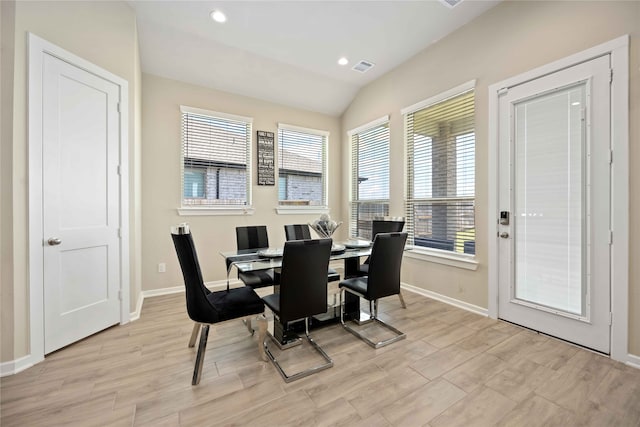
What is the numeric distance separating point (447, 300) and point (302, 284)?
7.39 feet

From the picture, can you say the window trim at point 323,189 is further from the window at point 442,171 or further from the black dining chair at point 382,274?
the black dining chair at point 382,274

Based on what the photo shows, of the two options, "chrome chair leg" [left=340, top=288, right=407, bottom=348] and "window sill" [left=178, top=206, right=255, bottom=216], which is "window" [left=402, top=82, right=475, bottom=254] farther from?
"window sill" [left=178, top=206, right=255, bottom=216]

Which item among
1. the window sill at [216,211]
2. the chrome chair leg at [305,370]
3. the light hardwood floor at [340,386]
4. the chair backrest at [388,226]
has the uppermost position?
the window sill at [216,211]

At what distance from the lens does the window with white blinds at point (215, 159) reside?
151 inches

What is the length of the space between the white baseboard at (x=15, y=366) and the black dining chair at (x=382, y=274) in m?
2.55

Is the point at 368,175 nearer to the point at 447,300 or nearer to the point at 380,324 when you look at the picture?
the point at 447,300

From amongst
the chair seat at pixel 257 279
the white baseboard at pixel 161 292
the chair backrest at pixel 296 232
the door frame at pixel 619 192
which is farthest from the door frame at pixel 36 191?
the door frame at pixel 619 192

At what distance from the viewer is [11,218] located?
6.39 ft

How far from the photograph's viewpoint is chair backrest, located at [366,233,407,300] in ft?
7.59

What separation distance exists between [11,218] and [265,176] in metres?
2.86

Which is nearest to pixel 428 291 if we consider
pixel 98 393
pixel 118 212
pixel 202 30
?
pixel 98 393

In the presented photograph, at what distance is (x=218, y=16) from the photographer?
2910mm

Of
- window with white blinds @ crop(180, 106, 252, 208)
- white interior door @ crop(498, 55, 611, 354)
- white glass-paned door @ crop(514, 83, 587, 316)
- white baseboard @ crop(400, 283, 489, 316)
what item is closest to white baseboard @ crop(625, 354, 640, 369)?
white interior door @ crop(498, 55, 611, 354)

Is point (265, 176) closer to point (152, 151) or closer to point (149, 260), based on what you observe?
point (152, 151)
